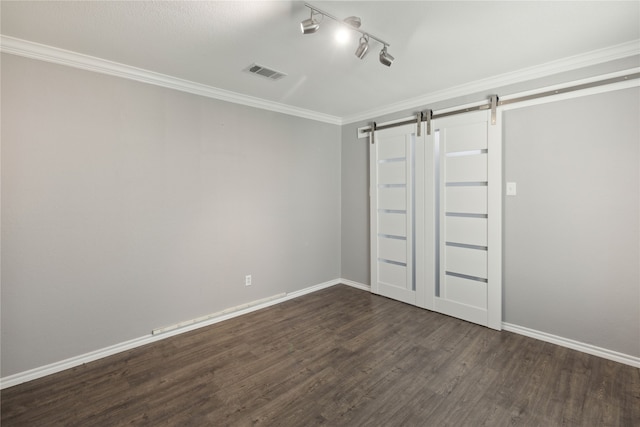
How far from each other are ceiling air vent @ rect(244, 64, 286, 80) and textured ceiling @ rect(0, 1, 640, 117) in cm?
8

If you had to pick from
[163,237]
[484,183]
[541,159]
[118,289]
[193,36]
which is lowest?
[118,289]

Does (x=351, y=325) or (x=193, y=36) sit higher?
(x=193, y=36)

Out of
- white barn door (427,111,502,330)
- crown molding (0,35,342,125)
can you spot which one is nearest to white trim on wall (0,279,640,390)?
white barn door (427,111,502,330)

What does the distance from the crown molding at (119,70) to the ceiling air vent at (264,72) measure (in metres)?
0.65

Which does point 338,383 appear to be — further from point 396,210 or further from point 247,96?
point 247,96

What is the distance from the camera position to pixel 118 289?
2.77m

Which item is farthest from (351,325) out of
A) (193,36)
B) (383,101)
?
(193,36)

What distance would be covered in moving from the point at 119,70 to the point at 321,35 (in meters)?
1.90

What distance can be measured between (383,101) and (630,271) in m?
2.98

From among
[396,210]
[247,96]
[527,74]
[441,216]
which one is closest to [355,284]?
[396,210]

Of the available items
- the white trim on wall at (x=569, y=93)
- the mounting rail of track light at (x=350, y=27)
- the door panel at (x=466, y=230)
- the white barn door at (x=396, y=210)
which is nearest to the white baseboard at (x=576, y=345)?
the door panel at (x=466, y=230)

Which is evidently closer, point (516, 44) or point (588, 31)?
point (588, 31)

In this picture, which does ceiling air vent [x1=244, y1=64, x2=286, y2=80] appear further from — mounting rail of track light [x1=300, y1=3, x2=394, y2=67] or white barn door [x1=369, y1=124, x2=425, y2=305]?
white barn door [x1=369, y1=124, x2=425, y2=305]

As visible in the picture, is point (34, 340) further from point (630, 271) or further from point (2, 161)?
point (630, 271)
